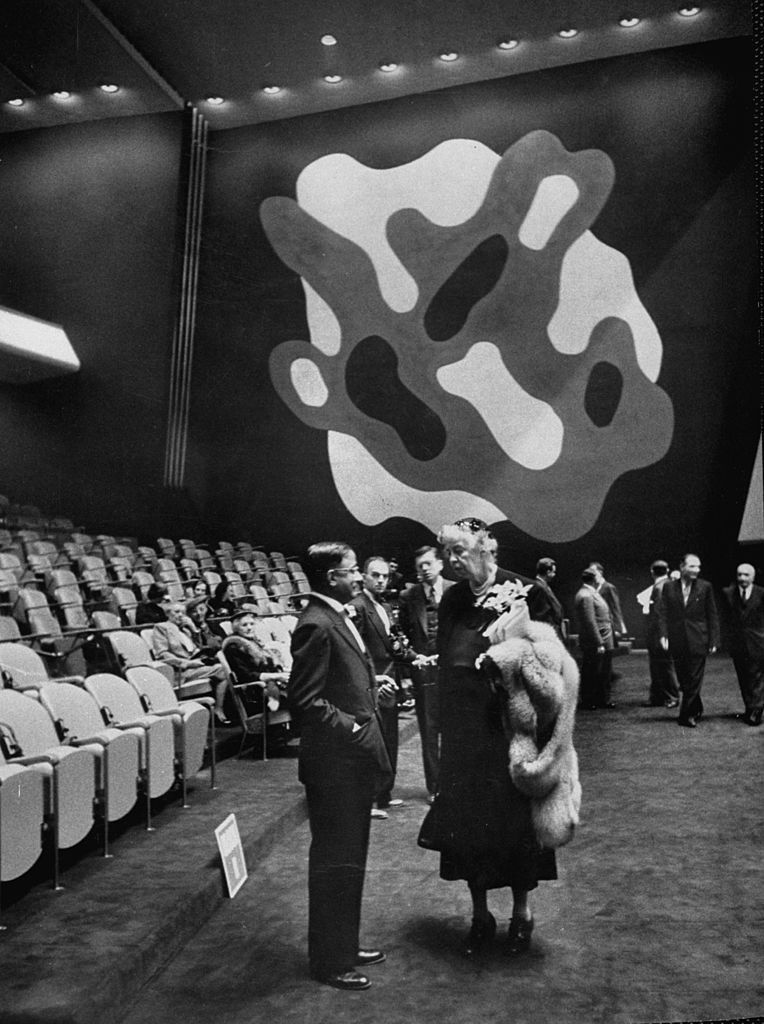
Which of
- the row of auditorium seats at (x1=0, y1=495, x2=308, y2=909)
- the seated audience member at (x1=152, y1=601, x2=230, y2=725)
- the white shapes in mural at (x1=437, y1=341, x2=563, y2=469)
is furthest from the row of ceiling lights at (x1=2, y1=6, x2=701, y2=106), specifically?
the seated audience member at (x1=152, y1=601, x2=230, y2=725)

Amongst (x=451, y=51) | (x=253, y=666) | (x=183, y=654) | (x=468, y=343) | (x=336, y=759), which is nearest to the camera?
(x=336, y=759)

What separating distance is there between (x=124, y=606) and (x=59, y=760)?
2385mm

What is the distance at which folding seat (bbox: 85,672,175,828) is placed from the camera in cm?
303

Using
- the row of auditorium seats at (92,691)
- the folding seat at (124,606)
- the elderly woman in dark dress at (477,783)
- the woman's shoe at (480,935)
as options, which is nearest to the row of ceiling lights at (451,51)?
the row of auditorium seats at (92,691)

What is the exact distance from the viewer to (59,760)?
257 centimetres

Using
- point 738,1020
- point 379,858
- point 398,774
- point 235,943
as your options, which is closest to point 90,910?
point 235,943

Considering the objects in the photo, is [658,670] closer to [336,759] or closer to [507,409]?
[507,409]

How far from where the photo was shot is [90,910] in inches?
93.7

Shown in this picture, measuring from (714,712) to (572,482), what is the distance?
97 centimetres

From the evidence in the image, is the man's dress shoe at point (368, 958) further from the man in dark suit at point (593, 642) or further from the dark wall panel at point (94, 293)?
the dark wall panel at point (94, 293)

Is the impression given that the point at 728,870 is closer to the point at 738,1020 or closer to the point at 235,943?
the point at 738,1020

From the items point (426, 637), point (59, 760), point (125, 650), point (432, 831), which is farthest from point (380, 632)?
point (125, 650)

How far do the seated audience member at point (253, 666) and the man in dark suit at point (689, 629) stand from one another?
1311 mm

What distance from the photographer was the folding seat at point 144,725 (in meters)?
3.03
